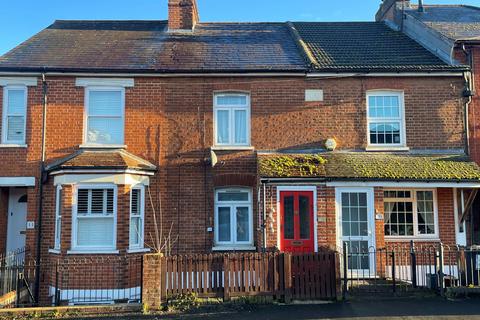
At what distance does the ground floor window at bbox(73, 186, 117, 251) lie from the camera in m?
11.7

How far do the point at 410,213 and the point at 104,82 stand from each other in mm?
10154

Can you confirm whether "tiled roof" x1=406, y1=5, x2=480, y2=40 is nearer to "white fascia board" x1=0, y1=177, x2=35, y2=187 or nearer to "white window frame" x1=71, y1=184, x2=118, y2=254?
"white window frame" x1=71, y1=184, x2=118, y2=254

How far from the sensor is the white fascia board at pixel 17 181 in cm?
1238

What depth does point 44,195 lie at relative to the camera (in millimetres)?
12391

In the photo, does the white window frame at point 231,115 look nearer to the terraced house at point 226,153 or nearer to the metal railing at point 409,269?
the terraced house at point 226,153

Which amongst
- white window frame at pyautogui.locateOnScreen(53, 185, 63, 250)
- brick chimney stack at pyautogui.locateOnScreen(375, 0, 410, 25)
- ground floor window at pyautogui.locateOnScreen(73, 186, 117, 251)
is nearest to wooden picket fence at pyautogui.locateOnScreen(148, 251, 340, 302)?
ground floor window at pyautogui.locateOnScreen(73, 186, 117, 251)

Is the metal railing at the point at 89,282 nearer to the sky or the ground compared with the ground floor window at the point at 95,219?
nearer to the ground

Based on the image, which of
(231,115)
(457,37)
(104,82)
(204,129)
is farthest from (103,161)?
(457,37)

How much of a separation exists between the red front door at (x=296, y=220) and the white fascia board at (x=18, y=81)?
8.23m

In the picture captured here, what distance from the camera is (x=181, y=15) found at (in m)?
15.8

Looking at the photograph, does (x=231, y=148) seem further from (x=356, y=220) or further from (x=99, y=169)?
(x=356, y=220)

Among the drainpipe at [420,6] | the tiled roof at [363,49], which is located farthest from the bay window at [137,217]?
the drainpipe at [420,6]

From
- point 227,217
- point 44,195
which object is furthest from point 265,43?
point 44,195

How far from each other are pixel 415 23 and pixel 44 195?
13.9 meters
